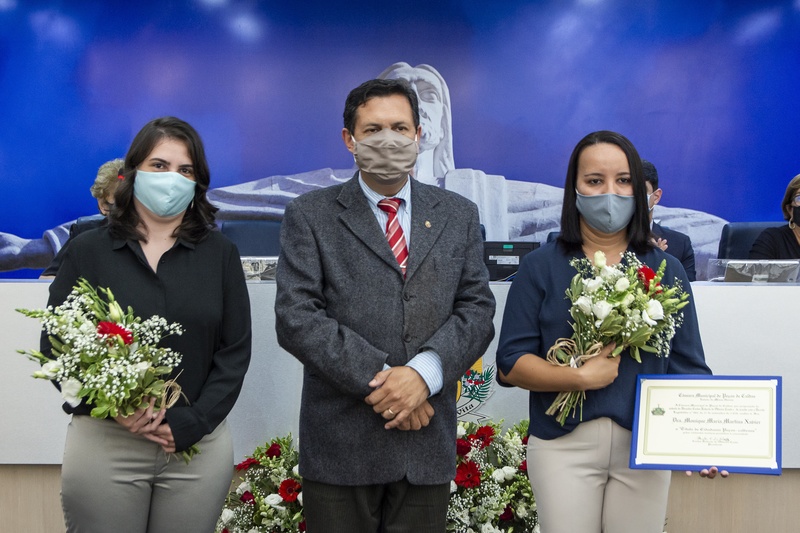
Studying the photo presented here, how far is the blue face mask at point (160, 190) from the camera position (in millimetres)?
1988

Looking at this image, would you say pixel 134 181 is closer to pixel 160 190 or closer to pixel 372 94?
pixel 160 190

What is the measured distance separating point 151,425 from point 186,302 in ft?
1.10

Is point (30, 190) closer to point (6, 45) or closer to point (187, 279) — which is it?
point (6, 45)

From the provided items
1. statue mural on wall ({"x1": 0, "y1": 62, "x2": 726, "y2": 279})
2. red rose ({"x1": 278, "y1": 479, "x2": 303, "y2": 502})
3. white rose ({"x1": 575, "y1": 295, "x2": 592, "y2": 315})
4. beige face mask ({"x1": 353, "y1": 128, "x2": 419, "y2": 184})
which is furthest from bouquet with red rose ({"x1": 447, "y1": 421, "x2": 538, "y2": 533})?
statue mural on wall ({"x1": 0, "y1": 62, "x2": 726, "y2": 279})

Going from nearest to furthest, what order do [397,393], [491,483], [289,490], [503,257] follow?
[397,393], [289,490], [491,483], [503,257]

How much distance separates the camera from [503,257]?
3.67 meters

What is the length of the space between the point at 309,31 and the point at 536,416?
16.0ft

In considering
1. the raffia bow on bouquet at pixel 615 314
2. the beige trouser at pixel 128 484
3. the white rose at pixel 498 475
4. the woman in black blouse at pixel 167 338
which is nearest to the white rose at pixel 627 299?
the raffia bow on bouquet at pixel 615 314

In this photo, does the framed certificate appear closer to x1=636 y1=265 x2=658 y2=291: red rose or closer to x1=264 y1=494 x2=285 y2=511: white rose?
x1=636 y1=265 x2=658 y2=291: red rose

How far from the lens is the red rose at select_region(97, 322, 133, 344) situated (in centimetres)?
173

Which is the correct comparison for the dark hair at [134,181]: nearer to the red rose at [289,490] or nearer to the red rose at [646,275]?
the red rose at [289,490]

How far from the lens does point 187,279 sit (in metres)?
1.99

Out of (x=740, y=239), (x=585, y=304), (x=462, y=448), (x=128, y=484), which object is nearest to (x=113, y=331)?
(x=128, y=484)

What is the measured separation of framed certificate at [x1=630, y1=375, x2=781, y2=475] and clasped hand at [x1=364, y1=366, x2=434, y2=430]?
0.56 meters
